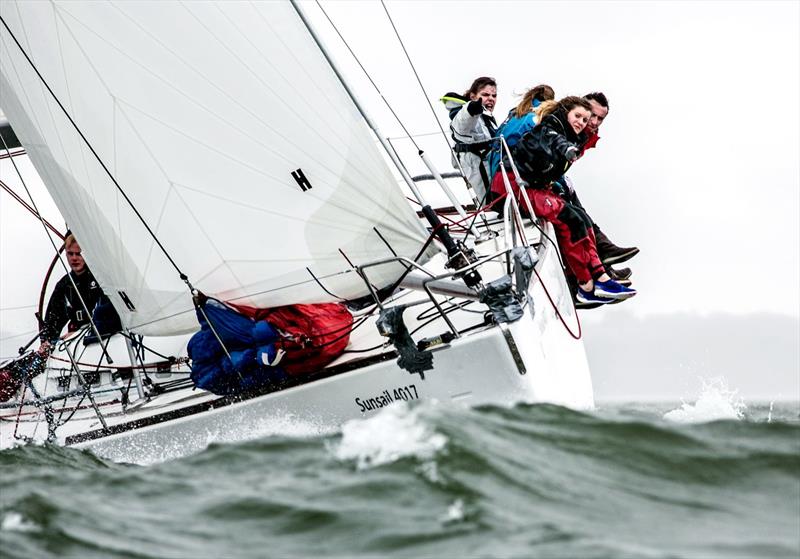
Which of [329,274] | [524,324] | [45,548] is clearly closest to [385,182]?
[329,274]

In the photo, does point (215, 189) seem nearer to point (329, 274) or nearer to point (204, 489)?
point (329, 274)

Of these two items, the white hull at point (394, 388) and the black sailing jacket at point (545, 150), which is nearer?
the white hull at point (394, 388)

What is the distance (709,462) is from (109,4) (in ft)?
13.1

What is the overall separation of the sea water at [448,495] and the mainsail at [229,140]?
172 centimetres

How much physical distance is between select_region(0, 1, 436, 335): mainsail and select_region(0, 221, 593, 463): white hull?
1.88 ft

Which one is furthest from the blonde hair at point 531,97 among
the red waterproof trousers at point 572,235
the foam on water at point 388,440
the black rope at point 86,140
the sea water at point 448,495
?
the foam on water at point 388,440

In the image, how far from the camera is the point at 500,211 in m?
8.05

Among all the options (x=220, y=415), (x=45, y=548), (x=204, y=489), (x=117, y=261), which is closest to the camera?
(x=45, y=548)

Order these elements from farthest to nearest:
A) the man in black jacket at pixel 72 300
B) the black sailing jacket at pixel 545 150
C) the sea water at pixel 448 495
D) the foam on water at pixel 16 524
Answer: the man in black jacket at pixel 72 300 → the black sailing jacket at pixel 545 150 → the foam on water at pixel 16 524 → the sea water at pixel 448 495

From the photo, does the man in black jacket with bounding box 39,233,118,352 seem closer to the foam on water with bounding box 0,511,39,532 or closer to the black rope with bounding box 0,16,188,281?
the black rope with bounding box 0,16,188,281

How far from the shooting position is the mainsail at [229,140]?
6508 mm

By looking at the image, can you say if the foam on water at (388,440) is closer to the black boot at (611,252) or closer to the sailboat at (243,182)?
the sailboat at (243,182)

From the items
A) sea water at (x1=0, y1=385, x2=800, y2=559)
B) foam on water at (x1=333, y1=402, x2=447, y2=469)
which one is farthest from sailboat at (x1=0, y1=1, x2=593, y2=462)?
Answer: sea water at (x1=0, y1=385, x2=800, y2=559)

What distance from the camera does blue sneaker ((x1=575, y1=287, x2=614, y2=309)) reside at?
740 centimetres
